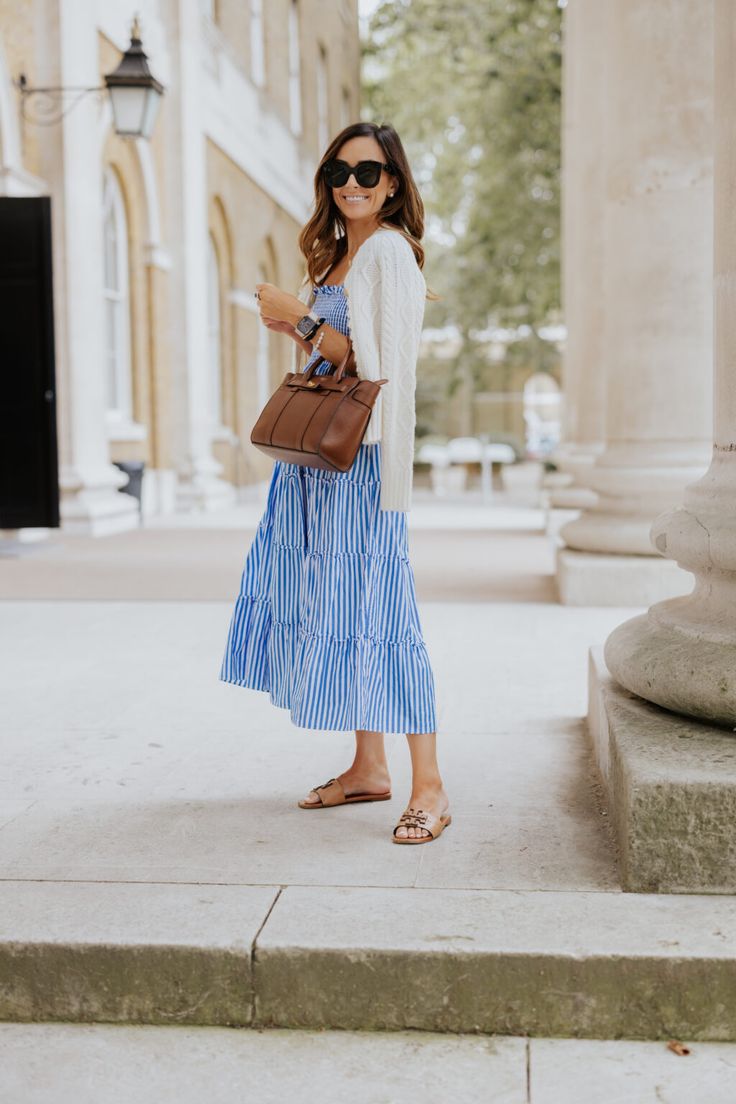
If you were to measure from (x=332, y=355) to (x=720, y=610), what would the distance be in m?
1.26

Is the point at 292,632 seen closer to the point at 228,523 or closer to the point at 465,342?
the point at 228,523

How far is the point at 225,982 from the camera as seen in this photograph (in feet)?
9.39

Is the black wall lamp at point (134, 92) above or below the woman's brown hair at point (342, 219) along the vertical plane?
above

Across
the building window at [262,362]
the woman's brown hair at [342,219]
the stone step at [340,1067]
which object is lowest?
the stone step at [340,1067]

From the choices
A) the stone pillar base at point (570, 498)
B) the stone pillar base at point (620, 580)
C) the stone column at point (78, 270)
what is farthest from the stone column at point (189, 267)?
the stone pillar base at point (620, 580)

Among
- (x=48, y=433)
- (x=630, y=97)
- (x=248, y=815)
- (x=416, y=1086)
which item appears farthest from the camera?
(x=48, y=433)

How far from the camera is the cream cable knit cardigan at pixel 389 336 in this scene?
3.56 m

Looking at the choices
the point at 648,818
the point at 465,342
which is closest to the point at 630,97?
the point at 648,818

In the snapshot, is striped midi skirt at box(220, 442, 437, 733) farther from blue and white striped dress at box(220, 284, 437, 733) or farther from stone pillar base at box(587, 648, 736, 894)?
stone pillar base at box(587, 648, 736, 894)

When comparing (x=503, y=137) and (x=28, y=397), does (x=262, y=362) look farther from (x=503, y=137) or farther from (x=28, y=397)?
(x=28, y=397)

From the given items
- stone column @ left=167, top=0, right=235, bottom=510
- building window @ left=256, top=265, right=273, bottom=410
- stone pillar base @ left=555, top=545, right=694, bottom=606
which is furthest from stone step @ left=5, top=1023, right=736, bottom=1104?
building window @ left=256, top=265, right=273, bottom=410

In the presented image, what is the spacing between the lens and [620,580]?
324 inches

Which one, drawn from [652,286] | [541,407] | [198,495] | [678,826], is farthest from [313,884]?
[541,407]

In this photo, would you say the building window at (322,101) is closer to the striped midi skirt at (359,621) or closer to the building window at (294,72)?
the building window at (294,72)
